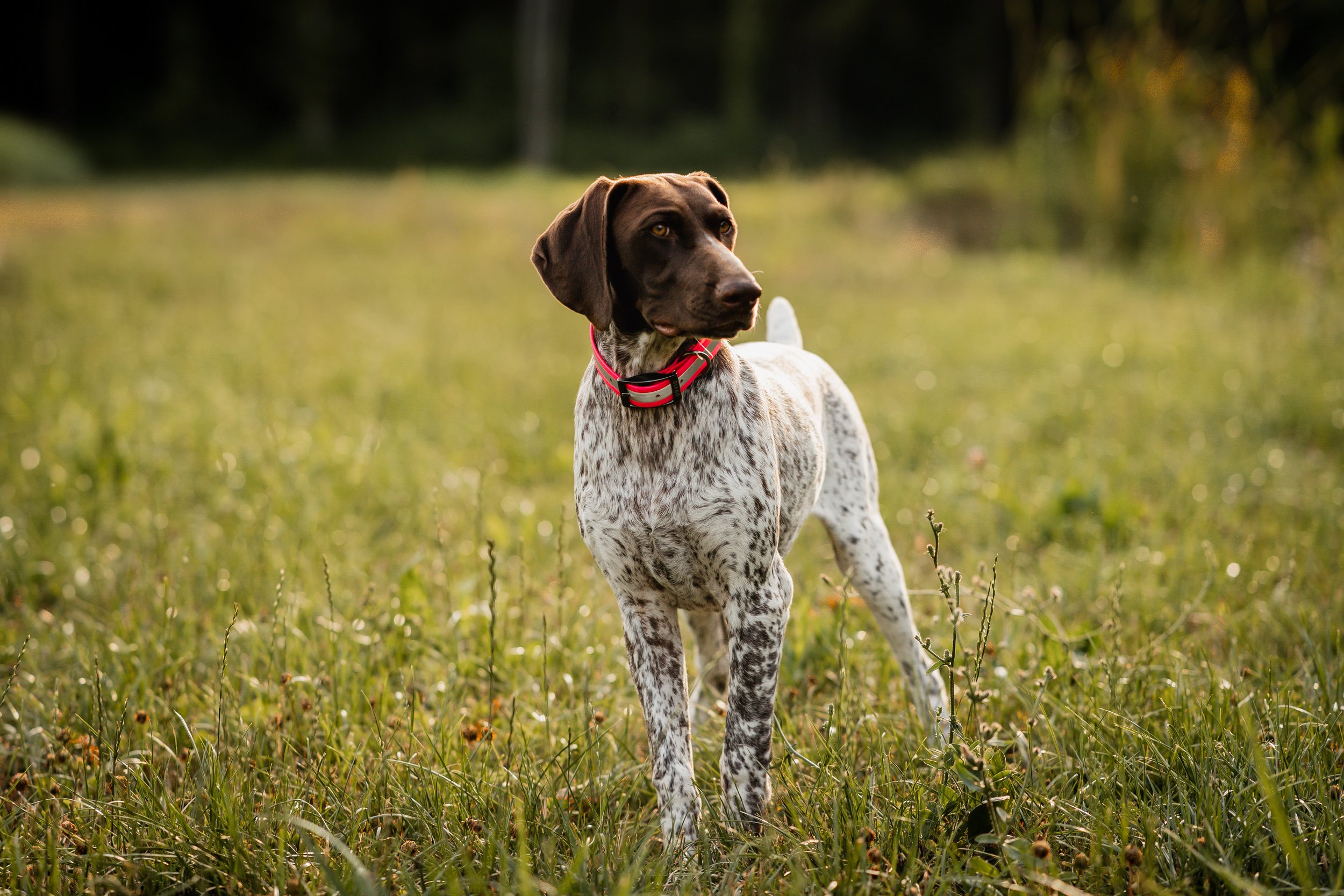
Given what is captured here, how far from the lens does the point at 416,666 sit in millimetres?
3109

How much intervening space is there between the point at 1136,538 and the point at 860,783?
2.31 meters

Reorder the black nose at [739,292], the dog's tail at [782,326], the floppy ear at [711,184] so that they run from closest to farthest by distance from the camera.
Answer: the black nose at [739,292] < the floppy ear at [711,184] < the dog's tail at [782,326]

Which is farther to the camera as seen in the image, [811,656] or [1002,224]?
[1002,224]

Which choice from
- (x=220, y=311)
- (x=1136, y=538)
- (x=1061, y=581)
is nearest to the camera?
(x=1061, y=581)

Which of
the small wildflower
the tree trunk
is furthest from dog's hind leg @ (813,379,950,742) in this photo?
the tree trunk

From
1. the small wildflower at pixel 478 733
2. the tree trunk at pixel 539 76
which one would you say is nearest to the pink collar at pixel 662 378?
the small wildflower at pixel 478 733

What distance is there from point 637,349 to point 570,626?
1.31m

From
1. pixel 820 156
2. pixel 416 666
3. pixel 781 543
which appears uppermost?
pixel 820 156

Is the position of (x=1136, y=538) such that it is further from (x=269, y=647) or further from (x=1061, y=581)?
(x=269, y=647)

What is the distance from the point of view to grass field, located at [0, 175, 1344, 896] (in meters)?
2.13

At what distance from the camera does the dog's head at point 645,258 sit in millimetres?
2162

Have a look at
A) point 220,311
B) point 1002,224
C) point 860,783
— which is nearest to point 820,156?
point 1002,224

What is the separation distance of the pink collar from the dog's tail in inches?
38.2

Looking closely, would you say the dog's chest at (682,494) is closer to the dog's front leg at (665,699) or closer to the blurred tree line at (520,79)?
the dog's front leg at (665,699)
